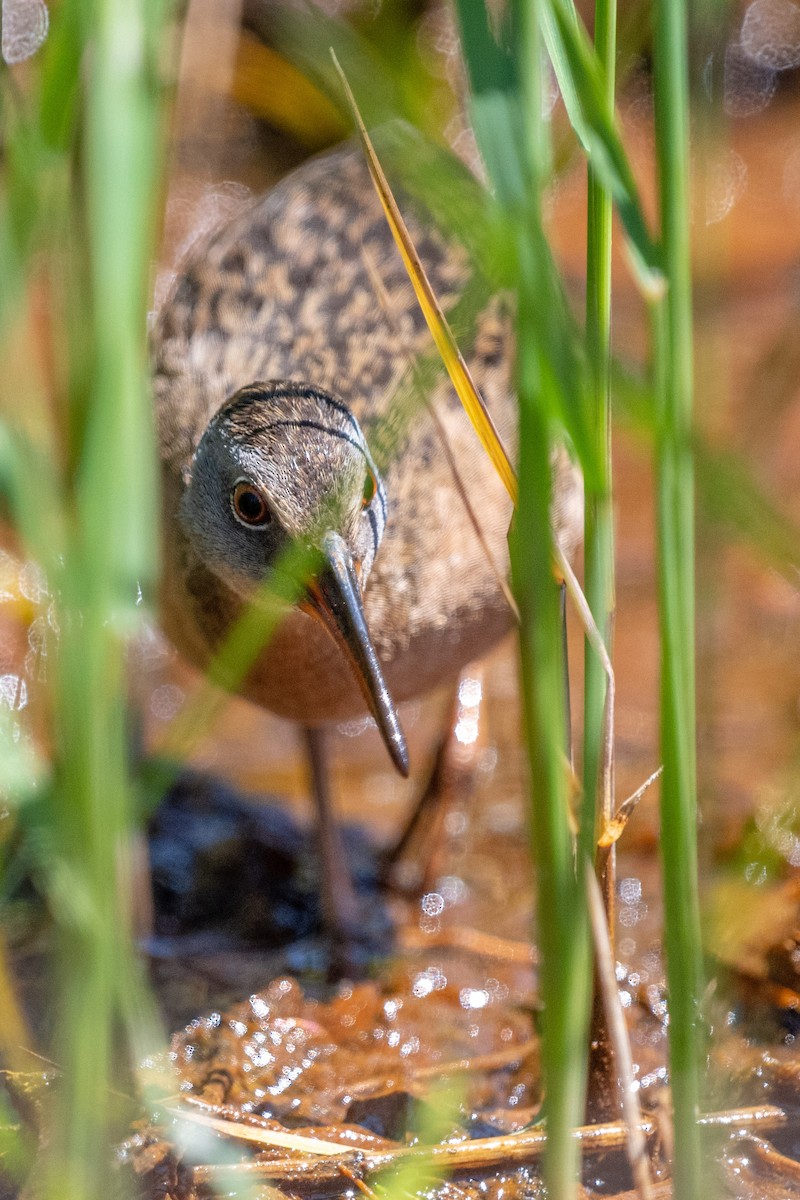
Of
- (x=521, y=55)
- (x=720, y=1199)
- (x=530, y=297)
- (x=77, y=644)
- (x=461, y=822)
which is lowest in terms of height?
(x=720, y=1199)

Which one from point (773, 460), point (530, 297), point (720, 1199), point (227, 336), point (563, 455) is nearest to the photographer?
point (530, 297)

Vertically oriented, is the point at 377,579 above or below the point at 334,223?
below

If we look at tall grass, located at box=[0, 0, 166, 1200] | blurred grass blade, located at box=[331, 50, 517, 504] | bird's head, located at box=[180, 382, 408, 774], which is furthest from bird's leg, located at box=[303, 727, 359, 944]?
tall grass, located at box=[0, 0, 166, 1200]

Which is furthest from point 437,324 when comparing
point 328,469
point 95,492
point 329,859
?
point 329,859

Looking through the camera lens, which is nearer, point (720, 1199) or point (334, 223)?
point (720, 1199)

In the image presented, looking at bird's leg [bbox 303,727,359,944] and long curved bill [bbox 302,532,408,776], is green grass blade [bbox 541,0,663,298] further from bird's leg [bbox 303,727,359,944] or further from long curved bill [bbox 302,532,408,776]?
bird's leg [bbox 303,727,359,944]

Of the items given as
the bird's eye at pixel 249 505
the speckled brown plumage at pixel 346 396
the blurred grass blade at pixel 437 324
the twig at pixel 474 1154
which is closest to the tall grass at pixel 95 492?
the blurred grass blade at pixel 437 324

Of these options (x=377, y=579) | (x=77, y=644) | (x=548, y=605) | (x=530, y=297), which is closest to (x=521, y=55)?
(x=530, y=297)

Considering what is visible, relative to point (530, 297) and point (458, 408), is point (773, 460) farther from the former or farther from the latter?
point (530, 297)
